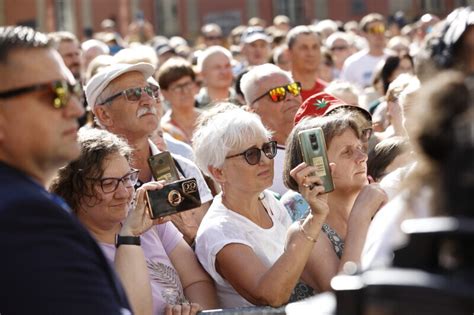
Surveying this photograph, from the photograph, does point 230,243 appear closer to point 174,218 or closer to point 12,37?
point 174,218

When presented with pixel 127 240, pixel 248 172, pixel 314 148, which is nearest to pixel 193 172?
pixel 248 172

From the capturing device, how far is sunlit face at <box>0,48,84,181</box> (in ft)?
11.2

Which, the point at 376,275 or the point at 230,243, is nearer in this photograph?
the point at 376,275

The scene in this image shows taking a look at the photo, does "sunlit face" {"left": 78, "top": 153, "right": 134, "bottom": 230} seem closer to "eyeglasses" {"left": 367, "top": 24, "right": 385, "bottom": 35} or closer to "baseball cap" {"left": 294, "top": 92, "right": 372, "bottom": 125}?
"baseball cap" {"left": 294, "top": 92, "right": 372, "bottom": 125}

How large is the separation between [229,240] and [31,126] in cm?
195

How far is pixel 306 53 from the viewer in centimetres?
1046

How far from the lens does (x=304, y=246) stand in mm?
4852

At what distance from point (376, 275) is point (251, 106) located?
5251mm

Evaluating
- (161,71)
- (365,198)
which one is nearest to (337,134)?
(365,198)

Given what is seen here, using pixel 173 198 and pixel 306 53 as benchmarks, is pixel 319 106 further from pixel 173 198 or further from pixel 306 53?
pixel 306 53

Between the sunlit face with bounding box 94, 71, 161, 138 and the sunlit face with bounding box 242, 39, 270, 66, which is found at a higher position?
the sunlit face with bounding box 94, 71, 161, 138

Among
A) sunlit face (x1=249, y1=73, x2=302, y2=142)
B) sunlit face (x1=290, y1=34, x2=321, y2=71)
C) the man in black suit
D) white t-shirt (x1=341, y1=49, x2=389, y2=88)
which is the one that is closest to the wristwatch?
the man in black suit

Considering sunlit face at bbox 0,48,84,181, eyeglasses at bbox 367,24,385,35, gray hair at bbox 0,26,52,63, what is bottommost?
eyeglasses at bbox 367,24,385,35

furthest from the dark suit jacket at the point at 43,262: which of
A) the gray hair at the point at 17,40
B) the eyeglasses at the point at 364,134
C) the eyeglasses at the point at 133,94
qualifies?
the eyeglasses at the point at 133,94
